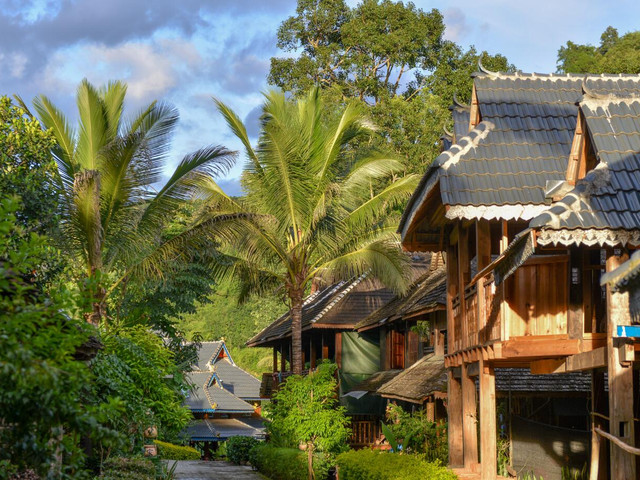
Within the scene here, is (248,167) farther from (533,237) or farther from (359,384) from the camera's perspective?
(533,237)

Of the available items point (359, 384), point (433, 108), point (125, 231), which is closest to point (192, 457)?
point (359, 384)

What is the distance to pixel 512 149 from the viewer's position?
44.6ft

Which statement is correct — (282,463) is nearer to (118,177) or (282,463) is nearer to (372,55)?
(118,177)

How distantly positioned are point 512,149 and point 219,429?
3527 centimetres

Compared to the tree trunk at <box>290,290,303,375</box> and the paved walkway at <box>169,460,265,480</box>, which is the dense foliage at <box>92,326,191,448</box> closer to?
the tree trunk at <box>290,290,303,375</box>

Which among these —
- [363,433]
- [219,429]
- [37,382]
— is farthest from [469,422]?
[219,429]

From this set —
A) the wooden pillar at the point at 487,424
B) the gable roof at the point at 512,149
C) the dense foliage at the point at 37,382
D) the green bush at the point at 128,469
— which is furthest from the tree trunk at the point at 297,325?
the dense foliage at the point at 37,382

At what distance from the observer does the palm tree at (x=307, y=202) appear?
81.9 ft

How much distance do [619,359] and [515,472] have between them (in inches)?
308

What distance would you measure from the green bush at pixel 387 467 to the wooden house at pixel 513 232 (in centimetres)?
79

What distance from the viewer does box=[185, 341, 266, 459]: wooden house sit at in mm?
46028

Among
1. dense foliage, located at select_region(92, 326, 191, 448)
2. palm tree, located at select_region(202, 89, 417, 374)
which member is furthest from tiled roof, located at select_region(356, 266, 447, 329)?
dense foliage, located at select_region(92, 326, 191, 448)

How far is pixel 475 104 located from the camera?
14727 mm

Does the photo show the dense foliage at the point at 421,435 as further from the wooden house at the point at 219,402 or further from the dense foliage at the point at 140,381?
the wooden house at the point at 219,402
